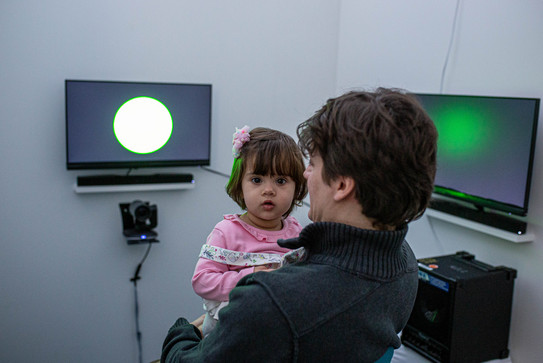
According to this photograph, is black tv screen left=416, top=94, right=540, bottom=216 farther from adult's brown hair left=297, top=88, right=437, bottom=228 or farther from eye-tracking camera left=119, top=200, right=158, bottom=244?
eye-tracking camera left=119, top=200, right=158, bottom=244

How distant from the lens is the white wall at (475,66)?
231 cm

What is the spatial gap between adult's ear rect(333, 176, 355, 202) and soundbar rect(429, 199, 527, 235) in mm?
1592

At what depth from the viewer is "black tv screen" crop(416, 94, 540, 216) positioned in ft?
7.27

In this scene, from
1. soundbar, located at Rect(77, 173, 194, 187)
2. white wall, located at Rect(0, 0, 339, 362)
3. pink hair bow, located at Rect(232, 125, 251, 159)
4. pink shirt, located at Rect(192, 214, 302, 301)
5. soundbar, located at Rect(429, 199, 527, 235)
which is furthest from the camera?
soundbar, located at Rect(77, 173, 194, 187)

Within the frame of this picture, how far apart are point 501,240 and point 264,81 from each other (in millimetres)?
1759

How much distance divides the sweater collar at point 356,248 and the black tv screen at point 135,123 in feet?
6.81

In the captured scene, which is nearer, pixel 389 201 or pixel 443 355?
pixel 389 201

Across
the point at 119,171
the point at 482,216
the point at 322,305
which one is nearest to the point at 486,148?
the point at 482,216

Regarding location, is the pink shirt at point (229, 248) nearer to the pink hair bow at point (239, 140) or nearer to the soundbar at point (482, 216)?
the pink hair bow at point (239, 140)

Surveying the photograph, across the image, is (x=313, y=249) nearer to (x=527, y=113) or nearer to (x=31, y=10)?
(x=527, y=113)

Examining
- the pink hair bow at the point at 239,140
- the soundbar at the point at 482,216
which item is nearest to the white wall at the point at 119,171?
the soundbar at the point at 482,216

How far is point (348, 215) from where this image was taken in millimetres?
1066

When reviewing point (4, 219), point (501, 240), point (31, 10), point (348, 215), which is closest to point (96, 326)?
point (4, 219)

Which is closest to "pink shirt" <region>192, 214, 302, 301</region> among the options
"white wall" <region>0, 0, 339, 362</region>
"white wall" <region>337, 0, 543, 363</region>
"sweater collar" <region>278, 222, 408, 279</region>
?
"sweater collar" <region>278, 222, 408, 279</region>
